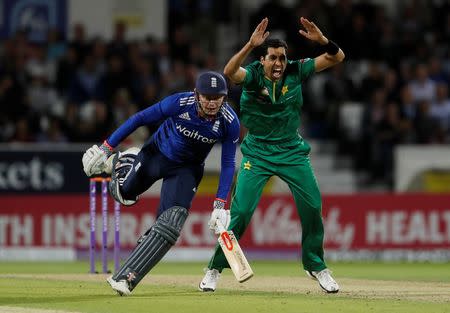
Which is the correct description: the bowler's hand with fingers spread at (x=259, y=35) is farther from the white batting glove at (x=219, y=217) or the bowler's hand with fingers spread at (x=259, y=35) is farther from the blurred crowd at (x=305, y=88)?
the blurred crowd at (x=305, y=88)

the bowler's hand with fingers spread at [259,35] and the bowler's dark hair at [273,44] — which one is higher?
the bowler's hand with fingers spread at [259,35]

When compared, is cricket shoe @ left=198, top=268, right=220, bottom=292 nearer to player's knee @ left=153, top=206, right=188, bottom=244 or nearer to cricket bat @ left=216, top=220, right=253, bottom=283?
cricket bat @ left=216, top=220, right=253, bottom=283

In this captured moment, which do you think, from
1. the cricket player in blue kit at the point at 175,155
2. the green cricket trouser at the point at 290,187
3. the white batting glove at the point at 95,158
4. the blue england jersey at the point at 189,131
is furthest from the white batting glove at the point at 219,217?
the white batting glove at the point at 95,158

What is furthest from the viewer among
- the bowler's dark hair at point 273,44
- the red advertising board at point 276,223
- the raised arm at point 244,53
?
the red advertising board at point 276,223

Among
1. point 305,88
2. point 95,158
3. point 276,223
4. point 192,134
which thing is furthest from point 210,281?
point 305,88

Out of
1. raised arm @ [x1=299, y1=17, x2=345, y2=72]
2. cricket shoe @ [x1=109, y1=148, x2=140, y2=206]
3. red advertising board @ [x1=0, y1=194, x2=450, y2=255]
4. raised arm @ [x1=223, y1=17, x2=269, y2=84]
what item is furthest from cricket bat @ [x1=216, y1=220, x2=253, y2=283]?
red advertising board @ [x1=0, y1=194, x2=450, y2=255]

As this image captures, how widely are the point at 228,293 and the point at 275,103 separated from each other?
162 centimetres

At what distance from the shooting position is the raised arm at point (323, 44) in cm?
998

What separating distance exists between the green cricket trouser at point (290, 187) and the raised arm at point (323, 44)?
2.29 feet

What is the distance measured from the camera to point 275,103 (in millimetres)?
10336

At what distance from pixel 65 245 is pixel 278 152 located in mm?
7601

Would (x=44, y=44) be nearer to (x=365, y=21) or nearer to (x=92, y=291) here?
(x=365, y=21)

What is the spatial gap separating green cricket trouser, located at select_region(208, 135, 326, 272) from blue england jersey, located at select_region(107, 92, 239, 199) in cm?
31

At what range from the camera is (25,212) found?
17.5 meters
